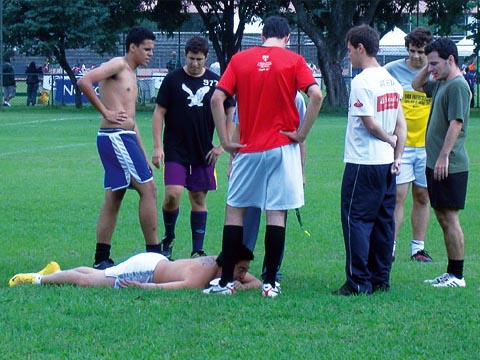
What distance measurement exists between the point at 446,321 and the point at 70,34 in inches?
1366

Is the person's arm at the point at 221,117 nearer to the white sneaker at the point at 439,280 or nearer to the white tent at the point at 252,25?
the white sneaker at the point at 439,280

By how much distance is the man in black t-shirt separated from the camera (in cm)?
1019

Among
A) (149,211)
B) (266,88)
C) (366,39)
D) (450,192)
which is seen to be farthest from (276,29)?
(149,211)

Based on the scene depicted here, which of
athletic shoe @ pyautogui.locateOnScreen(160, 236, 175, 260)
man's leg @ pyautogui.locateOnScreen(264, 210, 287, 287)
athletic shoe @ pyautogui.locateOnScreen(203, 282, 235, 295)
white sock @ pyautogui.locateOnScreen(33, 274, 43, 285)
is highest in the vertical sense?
man's leg @ pyautogui.locateOnScreen(264, 210, 287, 287)

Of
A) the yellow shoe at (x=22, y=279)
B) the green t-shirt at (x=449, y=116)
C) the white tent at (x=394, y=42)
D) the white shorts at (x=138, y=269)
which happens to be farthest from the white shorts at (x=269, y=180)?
the white tent at (x=394, y=42)

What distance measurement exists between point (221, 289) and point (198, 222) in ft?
9.04

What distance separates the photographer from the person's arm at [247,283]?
775 cm

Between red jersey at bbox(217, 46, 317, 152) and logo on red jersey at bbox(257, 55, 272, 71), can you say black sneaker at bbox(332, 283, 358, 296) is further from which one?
logo on red jersey at bbox(257, 55, 272, 71)

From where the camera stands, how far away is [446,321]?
21.9ft

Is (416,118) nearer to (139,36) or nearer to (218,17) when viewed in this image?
(139,36)

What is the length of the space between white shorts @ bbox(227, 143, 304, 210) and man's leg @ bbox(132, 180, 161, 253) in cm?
165

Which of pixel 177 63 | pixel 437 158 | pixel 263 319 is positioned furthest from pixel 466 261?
pixel 177 63

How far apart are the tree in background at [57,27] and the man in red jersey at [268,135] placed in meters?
33.0

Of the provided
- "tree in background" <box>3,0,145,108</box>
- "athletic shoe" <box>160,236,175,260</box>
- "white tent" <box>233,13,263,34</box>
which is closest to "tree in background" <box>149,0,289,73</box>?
"white tent" <box>233,13,263,34</box>
